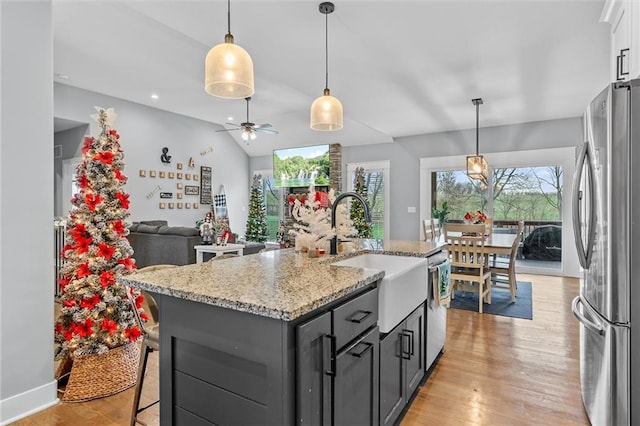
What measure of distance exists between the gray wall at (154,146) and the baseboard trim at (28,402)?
14.2 ft

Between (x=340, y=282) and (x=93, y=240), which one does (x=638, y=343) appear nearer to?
(x=340, y=282)

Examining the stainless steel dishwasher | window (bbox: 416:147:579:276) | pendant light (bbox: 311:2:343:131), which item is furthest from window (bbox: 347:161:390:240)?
pendant light (bbox: 311:2:343:131)

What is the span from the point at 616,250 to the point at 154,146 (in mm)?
7451

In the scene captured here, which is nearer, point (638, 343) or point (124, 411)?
point (638, 343)

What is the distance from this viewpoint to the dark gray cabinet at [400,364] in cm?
168

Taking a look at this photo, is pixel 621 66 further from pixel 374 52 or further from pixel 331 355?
pixel 331 355

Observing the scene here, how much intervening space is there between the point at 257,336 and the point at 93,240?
2.19 meters

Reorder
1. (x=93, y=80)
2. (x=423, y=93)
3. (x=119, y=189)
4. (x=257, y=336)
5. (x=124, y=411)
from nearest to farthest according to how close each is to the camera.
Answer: (x=257, y=336) < (x=124, y=411) < (x=119, y=189) < (x=423, y=93) < (x=93, y=80)

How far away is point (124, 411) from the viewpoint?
2.09m

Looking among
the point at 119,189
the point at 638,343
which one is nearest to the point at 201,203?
the point at 119,189

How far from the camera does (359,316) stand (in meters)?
1.41

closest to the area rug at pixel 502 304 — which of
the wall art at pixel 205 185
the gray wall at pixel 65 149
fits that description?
the wall art at pixel 205 185

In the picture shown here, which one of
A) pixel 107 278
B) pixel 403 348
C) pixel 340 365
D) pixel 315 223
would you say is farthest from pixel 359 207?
pixel 340 365

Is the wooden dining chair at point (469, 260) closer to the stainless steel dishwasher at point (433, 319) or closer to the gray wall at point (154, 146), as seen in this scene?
the stainless steel dishwasher at point (433, 319)
